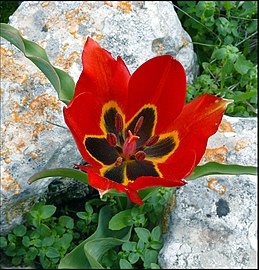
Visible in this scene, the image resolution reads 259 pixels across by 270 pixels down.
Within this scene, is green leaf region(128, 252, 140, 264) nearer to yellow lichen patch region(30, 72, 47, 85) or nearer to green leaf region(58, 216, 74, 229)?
green leaf region(58, 216, 74, 229)

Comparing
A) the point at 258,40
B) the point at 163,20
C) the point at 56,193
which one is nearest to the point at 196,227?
the point at 56,193

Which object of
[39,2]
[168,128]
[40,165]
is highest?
[39,2]

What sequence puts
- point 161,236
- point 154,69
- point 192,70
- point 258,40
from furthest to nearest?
point 258,40 < point 192,70 < point 161,236 < point 154,69

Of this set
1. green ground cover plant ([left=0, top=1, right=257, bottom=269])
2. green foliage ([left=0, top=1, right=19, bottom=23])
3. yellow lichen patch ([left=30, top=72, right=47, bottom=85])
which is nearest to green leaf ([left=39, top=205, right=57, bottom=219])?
green ground cover plant ([left=0, top=1, right=257, bottom=269])

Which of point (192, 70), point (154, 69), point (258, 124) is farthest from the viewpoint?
point (192, 70)

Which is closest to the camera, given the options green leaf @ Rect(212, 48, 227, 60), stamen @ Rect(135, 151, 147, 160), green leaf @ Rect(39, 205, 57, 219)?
stamen @ Rect(135, 151, 147, 160)

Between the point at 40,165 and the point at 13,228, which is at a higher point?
the point at 40,165

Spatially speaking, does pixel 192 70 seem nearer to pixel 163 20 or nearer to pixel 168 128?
pixel 163 20
